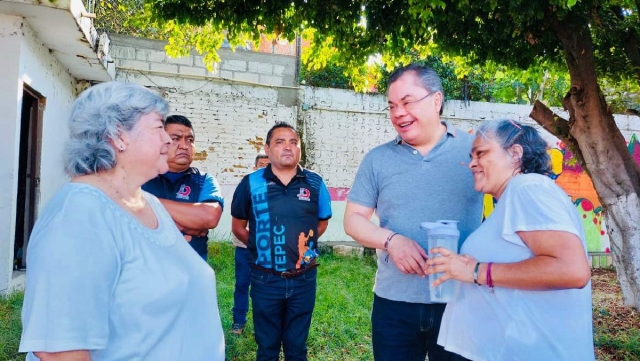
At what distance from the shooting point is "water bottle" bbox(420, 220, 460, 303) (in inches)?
79.8

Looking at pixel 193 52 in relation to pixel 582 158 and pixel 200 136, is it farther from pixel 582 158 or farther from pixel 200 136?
pixel 582 158

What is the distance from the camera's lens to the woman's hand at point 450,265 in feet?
6.06

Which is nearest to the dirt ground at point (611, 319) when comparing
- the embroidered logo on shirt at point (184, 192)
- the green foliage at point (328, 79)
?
the embroidered logo on shirt at point (184, 192)

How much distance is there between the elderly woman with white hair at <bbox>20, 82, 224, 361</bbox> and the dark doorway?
5.44 m

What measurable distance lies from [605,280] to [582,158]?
5.25 metres

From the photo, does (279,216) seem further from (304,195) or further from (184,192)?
(184,192)

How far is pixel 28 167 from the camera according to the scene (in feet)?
20.4

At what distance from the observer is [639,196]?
4.74m

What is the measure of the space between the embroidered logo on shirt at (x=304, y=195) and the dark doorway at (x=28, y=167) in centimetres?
437

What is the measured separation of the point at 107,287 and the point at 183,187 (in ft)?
6.03

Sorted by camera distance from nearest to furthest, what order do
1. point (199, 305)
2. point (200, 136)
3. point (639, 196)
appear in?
point (199, 305)
point (639, 196)
point (200, 136)

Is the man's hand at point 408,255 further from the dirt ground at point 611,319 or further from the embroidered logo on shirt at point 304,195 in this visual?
the dirt ground at point 611,319

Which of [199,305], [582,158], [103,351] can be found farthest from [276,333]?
[582,158]

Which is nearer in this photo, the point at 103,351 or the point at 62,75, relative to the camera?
the point at 103,351
